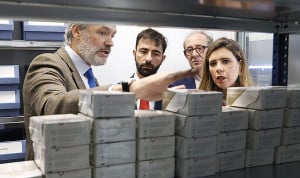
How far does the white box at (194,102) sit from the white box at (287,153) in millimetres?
304

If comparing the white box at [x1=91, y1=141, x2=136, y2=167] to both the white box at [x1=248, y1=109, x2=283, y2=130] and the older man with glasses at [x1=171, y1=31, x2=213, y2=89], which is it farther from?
the older man with glasses at [x1=171, y1=31, x2=213, y2=89]

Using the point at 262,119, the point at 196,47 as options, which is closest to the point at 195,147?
the point at 262,119

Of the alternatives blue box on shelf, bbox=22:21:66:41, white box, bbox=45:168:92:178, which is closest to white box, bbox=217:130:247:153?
white box, bbox=45:168:92:178

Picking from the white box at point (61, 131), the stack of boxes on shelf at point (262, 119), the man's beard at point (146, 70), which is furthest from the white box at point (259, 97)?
the man's beard at point (146, 70)

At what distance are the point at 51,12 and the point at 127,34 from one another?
5.65 feet

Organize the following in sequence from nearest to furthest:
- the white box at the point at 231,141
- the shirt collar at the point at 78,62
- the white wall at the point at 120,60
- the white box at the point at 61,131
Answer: the white box at the point at 61,131 < the white box at the point at 231,141 < the shirt collar at the point at 78,62 < the white wall at the point at 120,60

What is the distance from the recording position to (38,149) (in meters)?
0.81

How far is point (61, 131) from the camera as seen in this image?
753 mm

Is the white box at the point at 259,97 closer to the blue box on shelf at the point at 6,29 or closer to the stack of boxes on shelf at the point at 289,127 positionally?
the stack of boxes on shelf at the point at 289,127

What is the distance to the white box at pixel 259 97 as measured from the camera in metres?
1.02

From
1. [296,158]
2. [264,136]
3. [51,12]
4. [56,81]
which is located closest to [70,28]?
[56,81]

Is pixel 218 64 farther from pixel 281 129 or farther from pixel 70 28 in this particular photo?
pixel 70 28

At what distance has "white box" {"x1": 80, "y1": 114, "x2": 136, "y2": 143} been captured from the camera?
0.80 m

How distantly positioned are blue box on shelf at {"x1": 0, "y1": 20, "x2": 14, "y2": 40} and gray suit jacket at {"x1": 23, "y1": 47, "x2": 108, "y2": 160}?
28.0 inches
